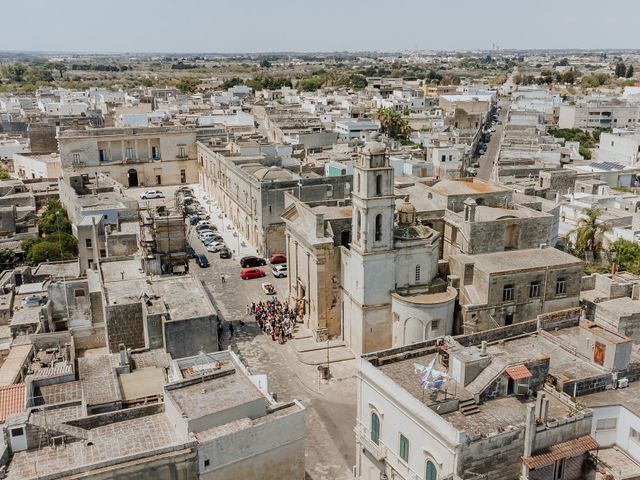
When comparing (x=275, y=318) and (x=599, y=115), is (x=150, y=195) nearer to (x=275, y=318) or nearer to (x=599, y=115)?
(x=275, y=318)

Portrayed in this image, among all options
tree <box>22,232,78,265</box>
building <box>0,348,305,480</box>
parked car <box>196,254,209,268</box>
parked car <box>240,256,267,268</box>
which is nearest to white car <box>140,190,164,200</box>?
tree <box>22,232,78,265</box>

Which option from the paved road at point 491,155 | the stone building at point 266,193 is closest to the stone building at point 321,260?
the stone building at point 266,193

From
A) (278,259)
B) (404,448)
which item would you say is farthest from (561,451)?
(278,259)

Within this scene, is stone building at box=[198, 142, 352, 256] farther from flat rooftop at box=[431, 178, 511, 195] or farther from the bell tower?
the bell tower

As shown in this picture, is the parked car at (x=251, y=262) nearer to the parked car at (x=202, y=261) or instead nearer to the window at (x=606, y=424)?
the parked car at (x=202, y=261)

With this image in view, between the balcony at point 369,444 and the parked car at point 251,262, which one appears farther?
the parked car at point 251,262

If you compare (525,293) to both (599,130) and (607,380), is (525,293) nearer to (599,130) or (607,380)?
(607,380)
